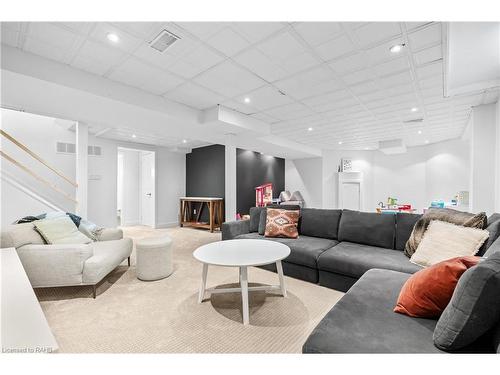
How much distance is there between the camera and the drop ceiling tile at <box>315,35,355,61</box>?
2223 millimetres

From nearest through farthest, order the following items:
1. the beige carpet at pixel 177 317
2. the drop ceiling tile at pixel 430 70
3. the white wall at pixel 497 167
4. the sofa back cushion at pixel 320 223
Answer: the beige carpet at pixel 177 317, the drop ceiling tile at pixel 430 70, the sofa back cushion at pixel 320 223, the white wall at pixel 497 167

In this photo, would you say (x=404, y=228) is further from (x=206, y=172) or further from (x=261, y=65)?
(x=206, y=172)

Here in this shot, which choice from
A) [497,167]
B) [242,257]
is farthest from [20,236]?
[497,167]

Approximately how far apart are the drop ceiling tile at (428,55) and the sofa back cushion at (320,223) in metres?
2.00

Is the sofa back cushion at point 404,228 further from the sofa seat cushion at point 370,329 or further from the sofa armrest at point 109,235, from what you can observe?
the sofa armrest at point 109,235

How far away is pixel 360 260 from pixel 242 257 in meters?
1.22

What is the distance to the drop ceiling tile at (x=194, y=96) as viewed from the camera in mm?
3182

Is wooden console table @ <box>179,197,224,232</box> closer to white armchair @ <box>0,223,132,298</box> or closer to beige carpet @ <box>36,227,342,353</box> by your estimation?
beige carpet @ <box>36,227,342,353</box>

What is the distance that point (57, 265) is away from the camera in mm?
Result: 2229

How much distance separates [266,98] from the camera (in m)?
3.58

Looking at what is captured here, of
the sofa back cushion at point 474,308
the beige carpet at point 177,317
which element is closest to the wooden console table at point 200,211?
the beige carpet at point 177,317
